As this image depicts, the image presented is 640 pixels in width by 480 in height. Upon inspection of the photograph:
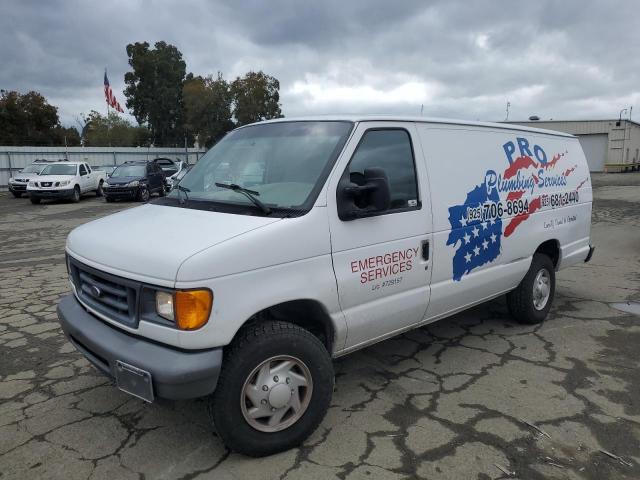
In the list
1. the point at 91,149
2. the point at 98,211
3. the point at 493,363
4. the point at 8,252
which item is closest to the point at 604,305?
the point at 493,363

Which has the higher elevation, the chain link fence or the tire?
the chain link fence

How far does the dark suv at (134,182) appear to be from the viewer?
19.9m

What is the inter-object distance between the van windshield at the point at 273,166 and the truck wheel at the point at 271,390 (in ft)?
2.69

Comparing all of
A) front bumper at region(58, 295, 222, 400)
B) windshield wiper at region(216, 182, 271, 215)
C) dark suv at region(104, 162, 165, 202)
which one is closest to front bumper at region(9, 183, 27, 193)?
dark suv at region(104, 162, 165, 202)

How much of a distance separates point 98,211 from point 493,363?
1599 cm

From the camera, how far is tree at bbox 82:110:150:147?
49781 millimetres

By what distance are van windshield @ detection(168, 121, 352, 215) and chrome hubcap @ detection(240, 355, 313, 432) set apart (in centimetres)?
95

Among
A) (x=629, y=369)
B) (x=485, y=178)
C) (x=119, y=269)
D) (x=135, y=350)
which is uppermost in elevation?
(x=485, y=178)

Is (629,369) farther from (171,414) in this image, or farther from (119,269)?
(119,269)

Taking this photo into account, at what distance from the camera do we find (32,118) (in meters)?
45.3

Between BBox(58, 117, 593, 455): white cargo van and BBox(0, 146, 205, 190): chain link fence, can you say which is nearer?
BBox(58, 117, 593, 455): white cargo van

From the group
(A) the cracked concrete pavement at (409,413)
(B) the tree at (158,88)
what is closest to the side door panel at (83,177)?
(A) the cracked concrete pavement at (409,413)

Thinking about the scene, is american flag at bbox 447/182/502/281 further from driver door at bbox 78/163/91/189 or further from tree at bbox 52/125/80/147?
tree at bbox 52/125/80/147

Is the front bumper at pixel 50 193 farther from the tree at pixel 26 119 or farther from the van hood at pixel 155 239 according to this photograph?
the tree at pixel 26 119
